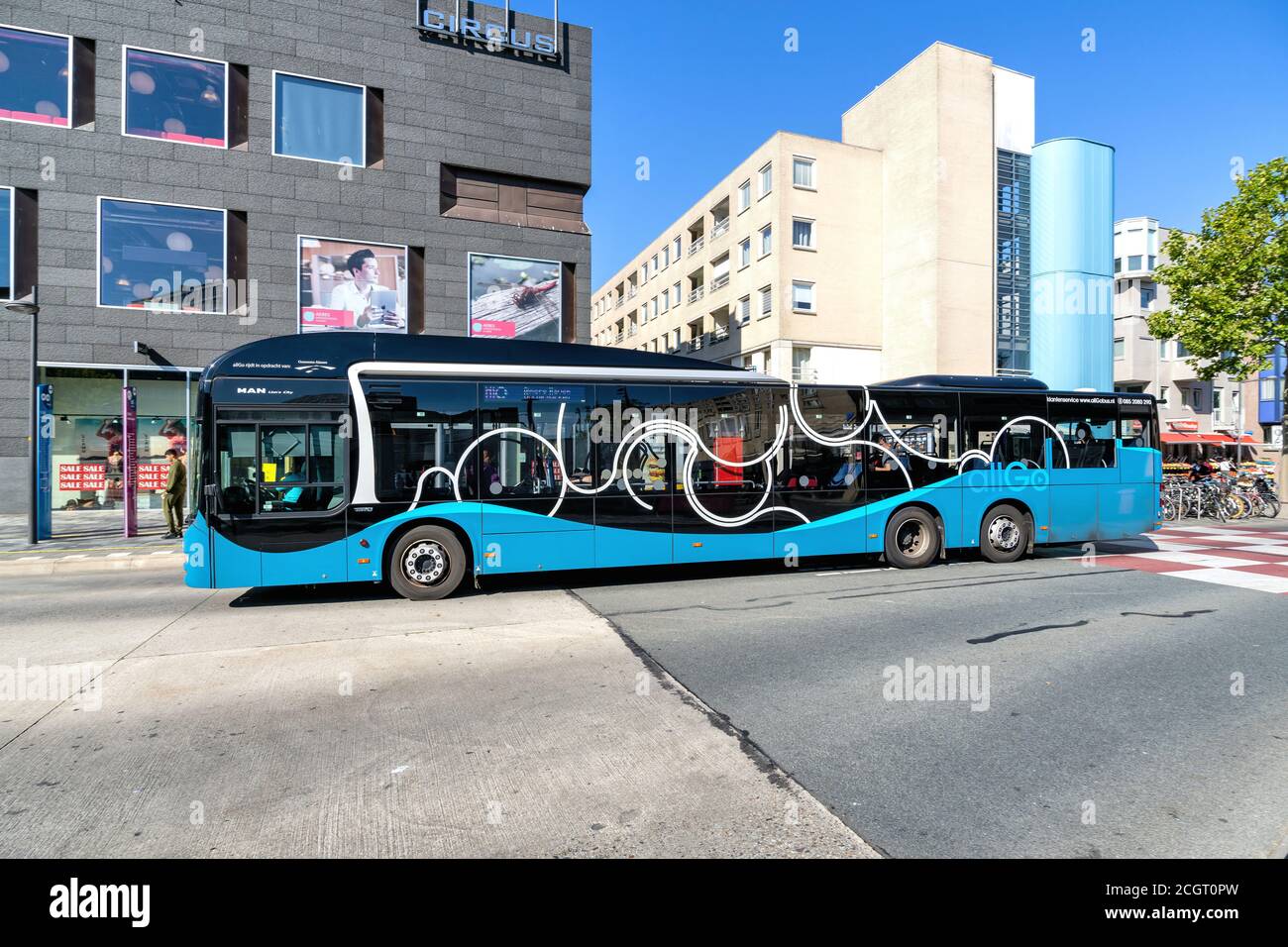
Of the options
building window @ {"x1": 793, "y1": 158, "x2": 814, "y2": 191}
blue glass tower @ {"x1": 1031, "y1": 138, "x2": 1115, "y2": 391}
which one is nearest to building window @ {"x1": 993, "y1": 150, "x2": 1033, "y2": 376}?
blue glass tower @ {"x1": 1031, "y1": 138, "x2": 1115, "y2": 391}

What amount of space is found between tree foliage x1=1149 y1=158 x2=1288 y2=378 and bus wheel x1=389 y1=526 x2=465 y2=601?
22632mm

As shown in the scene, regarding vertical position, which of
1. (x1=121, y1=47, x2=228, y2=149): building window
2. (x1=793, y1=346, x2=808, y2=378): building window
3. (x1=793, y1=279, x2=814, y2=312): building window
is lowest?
(x1=793, y1=346, x2=808, y2=378): building window

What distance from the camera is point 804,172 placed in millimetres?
30500

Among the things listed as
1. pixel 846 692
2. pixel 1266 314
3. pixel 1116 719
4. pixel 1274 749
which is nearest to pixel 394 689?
pixel 846 692

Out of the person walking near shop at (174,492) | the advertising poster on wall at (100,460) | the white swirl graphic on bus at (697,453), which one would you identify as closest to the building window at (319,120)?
the advertising poster on wall at (100,460)

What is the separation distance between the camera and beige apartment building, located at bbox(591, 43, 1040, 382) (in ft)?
93.7

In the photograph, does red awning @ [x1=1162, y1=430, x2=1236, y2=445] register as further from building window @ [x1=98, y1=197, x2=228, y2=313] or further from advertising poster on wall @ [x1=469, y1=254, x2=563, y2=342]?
building window @ [x1=98, y1=197, x2=228, y2=313]

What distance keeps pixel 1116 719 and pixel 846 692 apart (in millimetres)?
1669

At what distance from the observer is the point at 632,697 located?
4742mm

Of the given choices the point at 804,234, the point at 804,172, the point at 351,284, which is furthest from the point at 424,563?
the point at 804,172

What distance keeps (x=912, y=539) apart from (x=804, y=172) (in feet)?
81.1

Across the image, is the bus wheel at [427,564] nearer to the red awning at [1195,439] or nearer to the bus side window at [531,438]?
the bus side window at [531,438]

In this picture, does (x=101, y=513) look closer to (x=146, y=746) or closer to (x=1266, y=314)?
(x=146, y=746)
